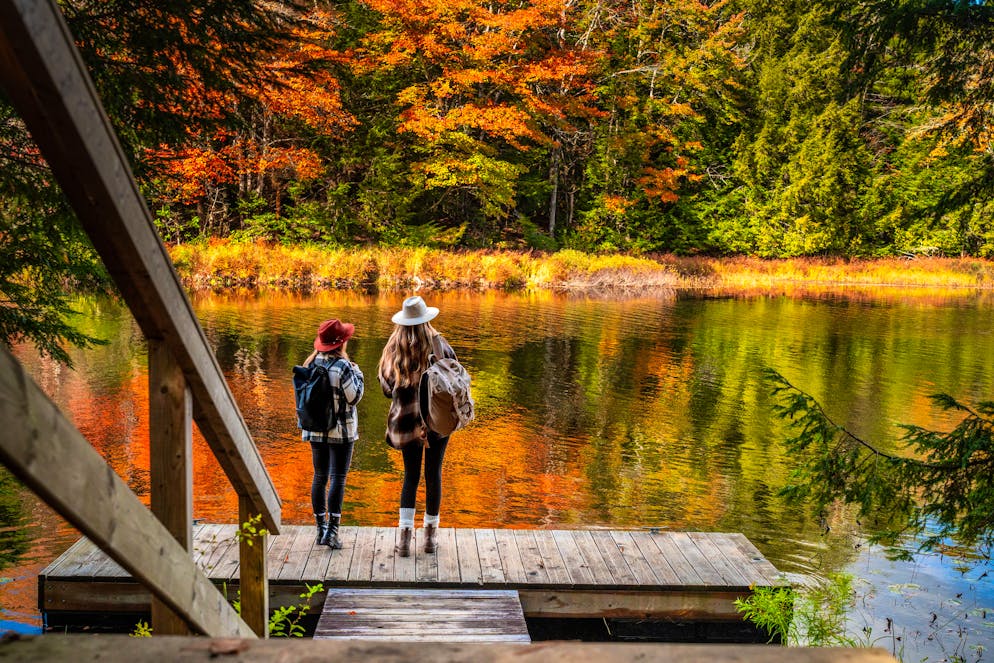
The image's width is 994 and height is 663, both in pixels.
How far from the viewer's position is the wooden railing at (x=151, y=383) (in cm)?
136

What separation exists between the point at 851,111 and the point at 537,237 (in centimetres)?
1196

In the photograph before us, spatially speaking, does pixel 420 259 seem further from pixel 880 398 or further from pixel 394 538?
pixel 394 538

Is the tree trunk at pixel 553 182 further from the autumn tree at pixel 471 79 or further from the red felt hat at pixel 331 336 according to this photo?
the red felt hat at pixel 331 336

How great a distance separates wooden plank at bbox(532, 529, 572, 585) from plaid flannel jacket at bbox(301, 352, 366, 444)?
1.34 metres

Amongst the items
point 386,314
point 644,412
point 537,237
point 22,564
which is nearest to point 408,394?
point 22,564

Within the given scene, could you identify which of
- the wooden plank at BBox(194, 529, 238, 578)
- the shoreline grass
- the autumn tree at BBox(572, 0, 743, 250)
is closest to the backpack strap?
the wooden plank at BBox(194, 529, 238, 578)

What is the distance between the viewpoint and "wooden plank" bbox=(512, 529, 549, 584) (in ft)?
16.4

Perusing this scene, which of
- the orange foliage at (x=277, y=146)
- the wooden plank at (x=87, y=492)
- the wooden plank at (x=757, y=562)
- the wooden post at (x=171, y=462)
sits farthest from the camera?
the orange foliage at (x=277, y=146)

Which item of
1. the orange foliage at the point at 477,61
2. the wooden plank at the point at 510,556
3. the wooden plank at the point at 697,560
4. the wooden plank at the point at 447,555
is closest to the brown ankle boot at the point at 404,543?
the wooden plank at the point at 447,555

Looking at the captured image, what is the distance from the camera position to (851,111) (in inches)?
1264

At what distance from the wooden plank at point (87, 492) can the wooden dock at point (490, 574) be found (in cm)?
304

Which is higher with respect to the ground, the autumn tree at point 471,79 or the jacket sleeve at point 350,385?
the autumn tree at point 471,79

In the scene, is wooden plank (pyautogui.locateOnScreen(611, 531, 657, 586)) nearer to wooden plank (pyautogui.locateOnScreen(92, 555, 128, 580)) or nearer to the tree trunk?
wooden plank (pyautogui.locateOnScreen(92, 555, 128, 580))

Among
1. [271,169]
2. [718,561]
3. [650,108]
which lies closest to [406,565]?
[718,561]
